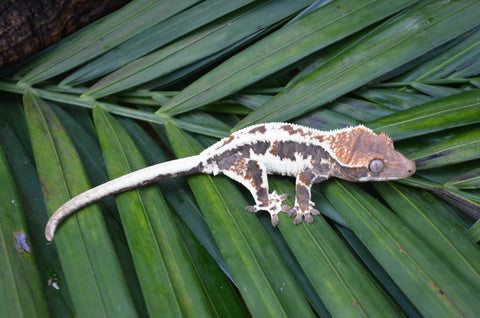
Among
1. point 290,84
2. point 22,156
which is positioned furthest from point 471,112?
point 22,156

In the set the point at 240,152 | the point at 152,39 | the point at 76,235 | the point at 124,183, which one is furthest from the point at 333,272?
the point at 152,39

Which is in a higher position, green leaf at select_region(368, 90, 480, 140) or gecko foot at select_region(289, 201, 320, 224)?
green leaf at select_region(368, 90, 480, 140)

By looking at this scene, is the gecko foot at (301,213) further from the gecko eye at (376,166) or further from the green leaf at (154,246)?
the green leaf at (154,246)

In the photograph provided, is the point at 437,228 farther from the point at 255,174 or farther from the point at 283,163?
the point at 255,174

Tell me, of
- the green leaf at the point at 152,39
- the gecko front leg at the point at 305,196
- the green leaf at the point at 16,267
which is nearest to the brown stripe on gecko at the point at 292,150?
the gecko front leg at the point at 305,196

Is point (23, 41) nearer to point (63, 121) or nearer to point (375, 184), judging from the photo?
point (63, 121)

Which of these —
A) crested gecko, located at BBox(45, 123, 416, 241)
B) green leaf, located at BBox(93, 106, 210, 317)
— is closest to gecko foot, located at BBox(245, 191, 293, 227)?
crested gecko, located at BBox(45, 123, 416, 241)

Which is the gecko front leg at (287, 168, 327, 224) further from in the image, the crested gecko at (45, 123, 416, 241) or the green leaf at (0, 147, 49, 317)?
the green leaf at (0, 147, 49, 317)
